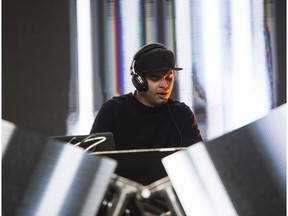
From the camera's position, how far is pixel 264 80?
10.3 feet

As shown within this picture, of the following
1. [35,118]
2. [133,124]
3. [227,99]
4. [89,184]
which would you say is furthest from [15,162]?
[35,118]

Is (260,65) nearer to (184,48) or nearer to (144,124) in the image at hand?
(184,48)

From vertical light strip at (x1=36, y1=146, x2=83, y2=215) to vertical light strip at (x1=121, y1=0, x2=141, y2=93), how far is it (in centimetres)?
260

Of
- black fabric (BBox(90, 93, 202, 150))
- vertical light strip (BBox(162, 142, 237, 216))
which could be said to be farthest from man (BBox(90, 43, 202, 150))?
vertical light strip (BBox(162, 142, 237, 216))

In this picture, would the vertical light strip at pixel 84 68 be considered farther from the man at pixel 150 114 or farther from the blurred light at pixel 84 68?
the man at pixel 150 114

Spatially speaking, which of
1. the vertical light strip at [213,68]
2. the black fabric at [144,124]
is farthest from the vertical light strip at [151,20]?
the black fabric at [144,124]

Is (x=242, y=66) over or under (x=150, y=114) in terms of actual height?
over

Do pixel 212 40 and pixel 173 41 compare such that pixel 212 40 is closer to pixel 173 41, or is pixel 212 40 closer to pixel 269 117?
pixel 173 41

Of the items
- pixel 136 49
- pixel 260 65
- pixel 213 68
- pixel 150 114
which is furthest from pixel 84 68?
pixel 150 114

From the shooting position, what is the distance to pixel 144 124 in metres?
2.15

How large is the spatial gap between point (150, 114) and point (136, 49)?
1089 mm

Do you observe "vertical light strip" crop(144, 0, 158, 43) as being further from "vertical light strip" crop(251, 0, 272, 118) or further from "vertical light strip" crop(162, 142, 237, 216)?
"vertical light strip" crop(162, 142, 237, 216)

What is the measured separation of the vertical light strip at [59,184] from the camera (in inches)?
24.2

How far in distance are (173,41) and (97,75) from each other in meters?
0.49
